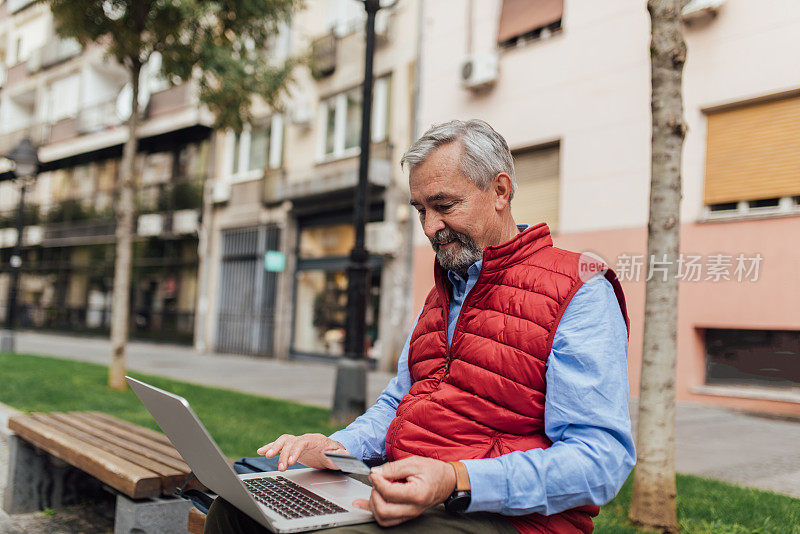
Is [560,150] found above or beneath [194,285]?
above

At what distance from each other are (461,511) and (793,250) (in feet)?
26.4

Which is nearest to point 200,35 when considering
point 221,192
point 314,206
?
point 314,206

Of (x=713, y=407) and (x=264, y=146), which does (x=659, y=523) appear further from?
(x=264, y=146)

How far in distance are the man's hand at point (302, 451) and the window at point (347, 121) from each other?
43.1ft

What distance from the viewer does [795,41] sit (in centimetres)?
852

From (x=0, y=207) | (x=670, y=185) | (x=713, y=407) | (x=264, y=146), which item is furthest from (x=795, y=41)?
(x=0, y=207)

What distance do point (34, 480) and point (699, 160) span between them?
8.50 metres

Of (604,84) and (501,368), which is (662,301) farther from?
(604,84)

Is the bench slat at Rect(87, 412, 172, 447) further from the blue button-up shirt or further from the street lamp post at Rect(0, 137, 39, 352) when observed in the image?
the street lamp post at Rect(0, 137, 39, 352)

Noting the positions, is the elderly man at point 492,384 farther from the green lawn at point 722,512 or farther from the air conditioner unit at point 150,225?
the air conditioner unit at point 150,225

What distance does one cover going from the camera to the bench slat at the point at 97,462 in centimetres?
288

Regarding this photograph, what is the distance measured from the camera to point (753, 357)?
885cm

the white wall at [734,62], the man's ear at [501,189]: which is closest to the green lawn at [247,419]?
the man's ear at [501,189]

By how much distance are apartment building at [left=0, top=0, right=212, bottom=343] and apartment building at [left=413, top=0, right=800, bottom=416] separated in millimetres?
9701
